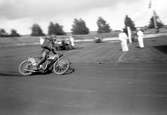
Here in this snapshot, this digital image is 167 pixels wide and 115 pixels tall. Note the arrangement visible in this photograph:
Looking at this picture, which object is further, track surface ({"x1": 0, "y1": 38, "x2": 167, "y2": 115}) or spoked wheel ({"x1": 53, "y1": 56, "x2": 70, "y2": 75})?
spoked wheel ({"x1": 53, "y1": 56, "x2": 70, "y2": 75})

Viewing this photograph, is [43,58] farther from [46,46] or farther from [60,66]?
[60,66]

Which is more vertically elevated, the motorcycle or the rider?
the rider

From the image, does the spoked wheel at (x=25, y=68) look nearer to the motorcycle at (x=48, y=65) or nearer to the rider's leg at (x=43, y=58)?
the motorcycle at (x=48, y=65)

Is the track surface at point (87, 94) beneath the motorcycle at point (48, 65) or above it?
beneath

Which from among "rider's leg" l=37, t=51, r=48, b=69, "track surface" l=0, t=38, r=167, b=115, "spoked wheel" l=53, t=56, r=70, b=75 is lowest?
"track surface" l=0, t=38, r=167, b=115

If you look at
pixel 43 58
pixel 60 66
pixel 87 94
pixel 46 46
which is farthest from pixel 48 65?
pixel 87 94

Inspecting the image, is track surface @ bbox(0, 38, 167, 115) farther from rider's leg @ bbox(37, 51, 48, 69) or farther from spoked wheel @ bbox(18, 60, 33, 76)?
rider's leg @ bbox(37, 51, 48, 69)

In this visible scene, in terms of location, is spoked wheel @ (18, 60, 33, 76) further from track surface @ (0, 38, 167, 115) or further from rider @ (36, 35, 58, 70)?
track surface @ (0, 38, 167, 115)

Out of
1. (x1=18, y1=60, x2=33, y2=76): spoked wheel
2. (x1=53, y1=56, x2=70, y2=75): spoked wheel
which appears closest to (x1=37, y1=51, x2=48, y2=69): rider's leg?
(x1=18, y1=60, x2=33, y2=76): spoked wheel

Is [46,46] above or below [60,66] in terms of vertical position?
above

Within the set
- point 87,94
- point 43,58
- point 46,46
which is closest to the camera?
point 87,94

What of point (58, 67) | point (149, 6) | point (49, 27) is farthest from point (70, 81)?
point (49, 27)

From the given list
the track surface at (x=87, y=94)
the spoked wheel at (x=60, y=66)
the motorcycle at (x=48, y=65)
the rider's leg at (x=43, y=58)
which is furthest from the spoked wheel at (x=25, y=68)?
the spoked wheel at (x=60, y=66)

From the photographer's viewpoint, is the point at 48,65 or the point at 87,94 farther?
the point at 48,65
